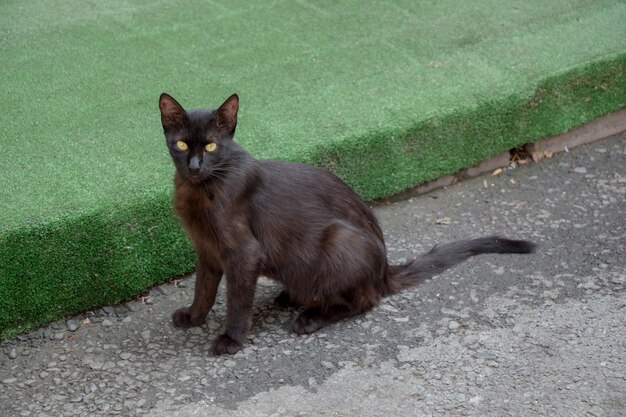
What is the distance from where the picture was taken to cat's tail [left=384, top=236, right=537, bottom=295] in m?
3.83

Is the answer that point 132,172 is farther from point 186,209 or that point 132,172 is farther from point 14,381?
point 14,381

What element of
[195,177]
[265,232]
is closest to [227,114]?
[195,177]

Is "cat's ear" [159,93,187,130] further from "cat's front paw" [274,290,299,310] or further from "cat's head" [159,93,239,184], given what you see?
"cat's front paw" [274,290,299,310]

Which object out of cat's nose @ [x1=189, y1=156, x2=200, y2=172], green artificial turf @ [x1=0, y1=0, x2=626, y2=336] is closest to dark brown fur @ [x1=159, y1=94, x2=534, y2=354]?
cat's nose @ [x1=189, y1=156, x2=200, y2=172]

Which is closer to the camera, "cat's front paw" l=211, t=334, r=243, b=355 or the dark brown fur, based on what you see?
the dark brown fur

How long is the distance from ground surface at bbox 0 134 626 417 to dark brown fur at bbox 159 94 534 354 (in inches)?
3.6

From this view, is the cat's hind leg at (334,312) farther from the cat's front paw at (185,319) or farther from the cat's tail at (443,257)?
the cat's front paw at (185,319)

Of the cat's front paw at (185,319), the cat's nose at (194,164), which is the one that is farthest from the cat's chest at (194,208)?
the cat's front paw at (185,319)

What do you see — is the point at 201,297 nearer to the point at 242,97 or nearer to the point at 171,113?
the point at 171,113

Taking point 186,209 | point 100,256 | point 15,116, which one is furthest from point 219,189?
point 15,116

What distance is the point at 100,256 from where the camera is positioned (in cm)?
375

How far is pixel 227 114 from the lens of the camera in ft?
10.7

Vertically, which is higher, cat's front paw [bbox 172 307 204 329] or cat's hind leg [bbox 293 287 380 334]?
cat's hind leg [bbox 293 287 380 334]

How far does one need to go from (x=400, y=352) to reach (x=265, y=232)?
692mm
